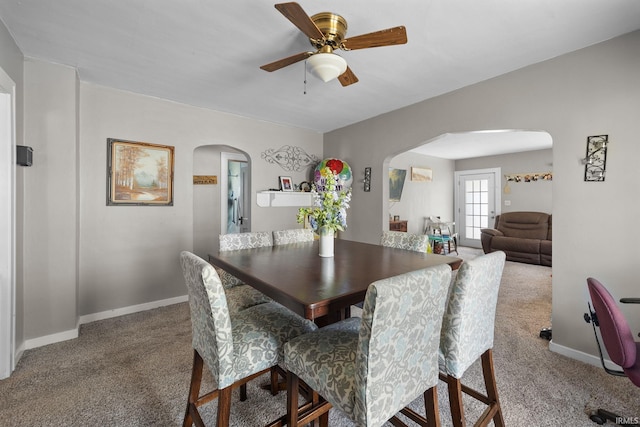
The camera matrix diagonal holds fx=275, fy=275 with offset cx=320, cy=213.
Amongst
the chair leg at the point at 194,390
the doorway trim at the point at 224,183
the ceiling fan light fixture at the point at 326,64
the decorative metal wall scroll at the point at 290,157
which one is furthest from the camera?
the doorway trim at the point at 224,183

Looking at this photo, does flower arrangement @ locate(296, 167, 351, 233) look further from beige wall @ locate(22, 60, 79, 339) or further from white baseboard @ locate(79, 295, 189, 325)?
white baseboard @ locate(79, 295, 189, 325)

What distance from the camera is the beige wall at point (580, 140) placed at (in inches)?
77.4

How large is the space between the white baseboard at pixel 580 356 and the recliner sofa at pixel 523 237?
361 centimetres

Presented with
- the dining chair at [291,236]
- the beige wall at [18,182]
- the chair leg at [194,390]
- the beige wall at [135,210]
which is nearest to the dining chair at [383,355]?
the chair leg at [194,390]

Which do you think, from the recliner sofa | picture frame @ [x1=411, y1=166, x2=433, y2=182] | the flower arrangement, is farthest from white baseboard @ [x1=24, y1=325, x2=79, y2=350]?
the recliner sofa

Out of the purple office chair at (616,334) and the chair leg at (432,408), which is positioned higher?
the purple office chair at (616,334)

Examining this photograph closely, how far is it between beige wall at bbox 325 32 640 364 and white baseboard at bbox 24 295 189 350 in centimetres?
394

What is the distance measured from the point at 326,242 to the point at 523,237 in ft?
18.4

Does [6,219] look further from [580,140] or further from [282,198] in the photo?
[580,140]

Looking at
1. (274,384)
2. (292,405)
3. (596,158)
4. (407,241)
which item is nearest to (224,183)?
(407,241)

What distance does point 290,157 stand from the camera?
425cm

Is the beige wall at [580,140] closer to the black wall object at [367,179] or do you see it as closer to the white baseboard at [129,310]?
the black wall object at [367,179]

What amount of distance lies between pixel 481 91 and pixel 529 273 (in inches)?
140

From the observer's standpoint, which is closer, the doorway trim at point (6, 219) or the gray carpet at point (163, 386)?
the gray carpet at point (163, 386)
